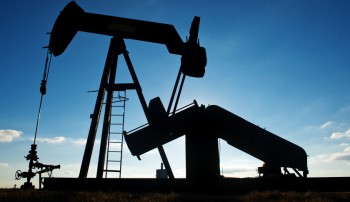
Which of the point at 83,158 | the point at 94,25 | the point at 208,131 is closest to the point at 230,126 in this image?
the point at 208,131

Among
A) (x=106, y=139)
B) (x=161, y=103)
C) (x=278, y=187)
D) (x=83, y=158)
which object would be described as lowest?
(x=278, y=187)

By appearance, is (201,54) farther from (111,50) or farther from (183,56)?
(111,50)

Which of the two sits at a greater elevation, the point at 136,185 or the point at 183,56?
the point at 183,56

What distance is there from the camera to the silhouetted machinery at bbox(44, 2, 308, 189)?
11.9 meters

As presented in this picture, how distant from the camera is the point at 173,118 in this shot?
1216 cm

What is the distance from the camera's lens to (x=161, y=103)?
12453mm

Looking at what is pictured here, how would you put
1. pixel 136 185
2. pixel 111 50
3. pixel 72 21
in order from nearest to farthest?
1. pixel 136 185
2. pixel 72 21
3. pixel 111 50

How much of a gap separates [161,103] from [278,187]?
569 centimetres

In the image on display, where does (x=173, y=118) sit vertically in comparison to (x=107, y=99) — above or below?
below

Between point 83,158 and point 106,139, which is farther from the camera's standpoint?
point 106,139

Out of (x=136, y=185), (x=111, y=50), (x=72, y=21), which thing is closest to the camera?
(x=136, y=185)

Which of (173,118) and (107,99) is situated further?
(107,99)

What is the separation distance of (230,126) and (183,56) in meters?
3.78

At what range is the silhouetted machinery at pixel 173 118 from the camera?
11.9 meters
